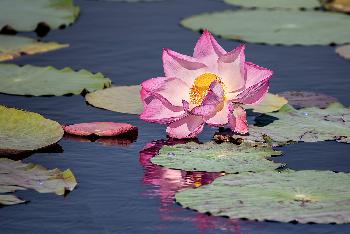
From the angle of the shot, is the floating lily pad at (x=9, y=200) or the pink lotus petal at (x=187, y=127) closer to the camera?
the floating lily pad at (x=9, y=200)

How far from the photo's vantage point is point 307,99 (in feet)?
14.1

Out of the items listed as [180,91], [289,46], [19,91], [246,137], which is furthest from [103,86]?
[289,46]

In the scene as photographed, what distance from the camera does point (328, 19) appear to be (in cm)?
579

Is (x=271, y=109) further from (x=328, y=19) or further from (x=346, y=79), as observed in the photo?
(x=328, y=19)

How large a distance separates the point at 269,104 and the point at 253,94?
33cm

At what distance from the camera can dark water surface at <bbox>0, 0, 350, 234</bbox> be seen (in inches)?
118

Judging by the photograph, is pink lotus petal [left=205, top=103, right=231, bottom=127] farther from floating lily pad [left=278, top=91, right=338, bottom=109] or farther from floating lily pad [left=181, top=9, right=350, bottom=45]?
floating lily pad [left=181, top=9, right=350, bottom=45]

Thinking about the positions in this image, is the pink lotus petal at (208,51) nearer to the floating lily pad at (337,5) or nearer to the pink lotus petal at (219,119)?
the pink lotus petal at (219,119)

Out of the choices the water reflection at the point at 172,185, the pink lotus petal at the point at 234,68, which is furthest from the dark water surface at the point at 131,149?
the pink lotus petal at the point at 234,68

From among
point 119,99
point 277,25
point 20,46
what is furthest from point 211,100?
point 277,25

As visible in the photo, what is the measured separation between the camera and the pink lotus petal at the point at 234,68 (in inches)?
150

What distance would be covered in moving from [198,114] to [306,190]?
700 millimetres

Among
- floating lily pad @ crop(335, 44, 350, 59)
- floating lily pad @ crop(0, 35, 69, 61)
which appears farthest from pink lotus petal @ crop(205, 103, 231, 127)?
floating lily pad @ crop(0, 35, 69, 61)

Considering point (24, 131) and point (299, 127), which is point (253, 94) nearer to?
point (299, 127)
